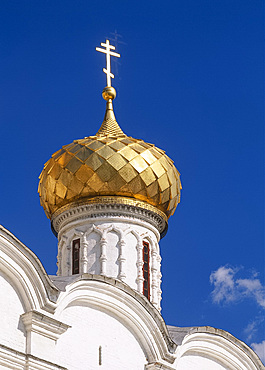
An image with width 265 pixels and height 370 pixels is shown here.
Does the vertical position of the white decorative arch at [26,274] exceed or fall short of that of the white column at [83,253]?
it falls short

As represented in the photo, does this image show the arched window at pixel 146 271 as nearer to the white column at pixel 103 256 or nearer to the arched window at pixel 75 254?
the white column at pixel 103 256

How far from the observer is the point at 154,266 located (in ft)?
44.3

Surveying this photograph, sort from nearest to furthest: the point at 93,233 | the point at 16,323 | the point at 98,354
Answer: the point at 16,323, the point at 98,354, the point at 93,233

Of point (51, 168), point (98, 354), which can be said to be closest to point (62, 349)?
point (98, 354)

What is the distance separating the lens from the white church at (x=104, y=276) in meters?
10.3

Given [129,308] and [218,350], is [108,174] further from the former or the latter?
[218,350]

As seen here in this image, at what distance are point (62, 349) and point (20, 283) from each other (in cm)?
88

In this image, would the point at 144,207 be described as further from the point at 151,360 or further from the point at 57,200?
the point at 151,360

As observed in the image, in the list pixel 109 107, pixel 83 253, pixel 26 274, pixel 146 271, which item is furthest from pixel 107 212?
pixel 26 274

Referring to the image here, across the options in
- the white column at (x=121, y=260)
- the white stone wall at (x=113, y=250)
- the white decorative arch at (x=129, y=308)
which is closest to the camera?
the white decorative arch at (x=129, y=308)

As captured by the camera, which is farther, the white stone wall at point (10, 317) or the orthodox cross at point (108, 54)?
the orthodox cross at point (108, 54)

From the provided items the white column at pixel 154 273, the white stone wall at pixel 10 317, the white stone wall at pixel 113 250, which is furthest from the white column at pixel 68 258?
the white stone wall at pixel 10 317

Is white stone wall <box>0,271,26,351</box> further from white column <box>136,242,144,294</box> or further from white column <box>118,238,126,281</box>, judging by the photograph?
white column <box>136,242,144,294</box>

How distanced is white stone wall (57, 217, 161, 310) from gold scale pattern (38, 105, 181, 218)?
42 cm
